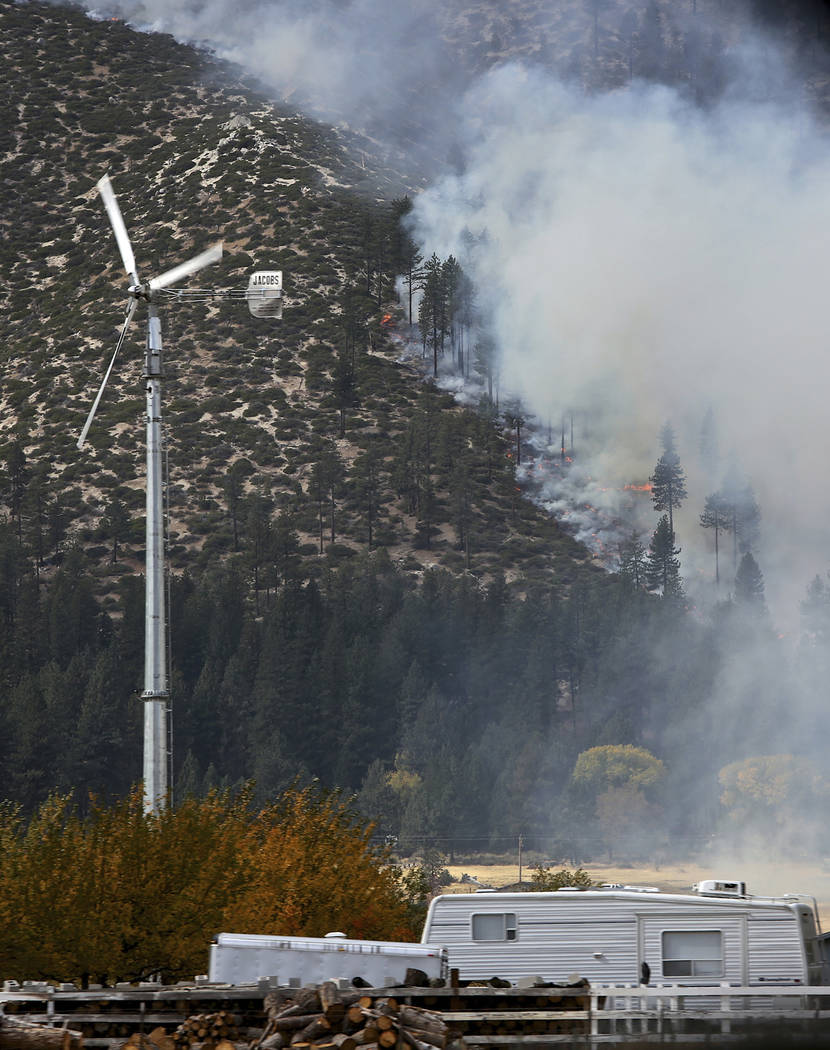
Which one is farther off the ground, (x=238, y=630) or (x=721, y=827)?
(x=238, y=630)

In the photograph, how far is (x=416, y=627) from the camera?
611 ft

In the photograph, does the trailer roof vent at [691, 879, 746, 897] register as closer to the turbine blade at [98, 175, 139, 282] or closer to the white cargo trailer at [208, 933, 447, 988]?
the white cargo trailer at [208, 933, 447, 988]

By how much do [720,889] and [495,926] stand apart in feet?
17.1

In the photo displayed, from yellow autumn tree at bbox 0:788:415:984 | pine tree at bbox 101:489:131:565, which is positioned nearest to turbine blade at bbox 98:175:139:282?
yellow autumn tree at bbox 0:788:415:984

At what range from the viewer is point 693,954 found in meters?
33.8

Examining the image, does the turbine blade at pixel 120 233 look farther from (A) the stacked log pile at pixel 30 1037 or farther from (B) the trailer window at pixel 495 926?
(A) the stacked log pile at pixel 30 1037

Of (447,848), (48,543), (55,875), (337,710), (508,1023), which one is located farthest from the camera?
(48,543)

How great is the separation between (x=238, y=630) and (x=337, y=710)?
13583 mm

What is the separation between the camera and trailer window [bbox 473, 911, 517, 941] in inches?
1367

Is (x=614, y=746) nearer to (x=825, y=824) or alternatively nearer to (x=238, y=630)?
(x=825, y=824)

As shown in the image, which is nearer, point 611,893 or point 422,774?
point 611,893

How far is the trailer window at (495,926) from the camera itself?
34.7 metres

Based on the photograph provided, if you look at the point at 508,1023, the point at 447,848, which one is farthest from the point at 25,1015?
the point at 447,848

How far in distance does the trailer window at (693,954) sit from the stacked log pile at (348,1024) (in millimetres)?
7141
